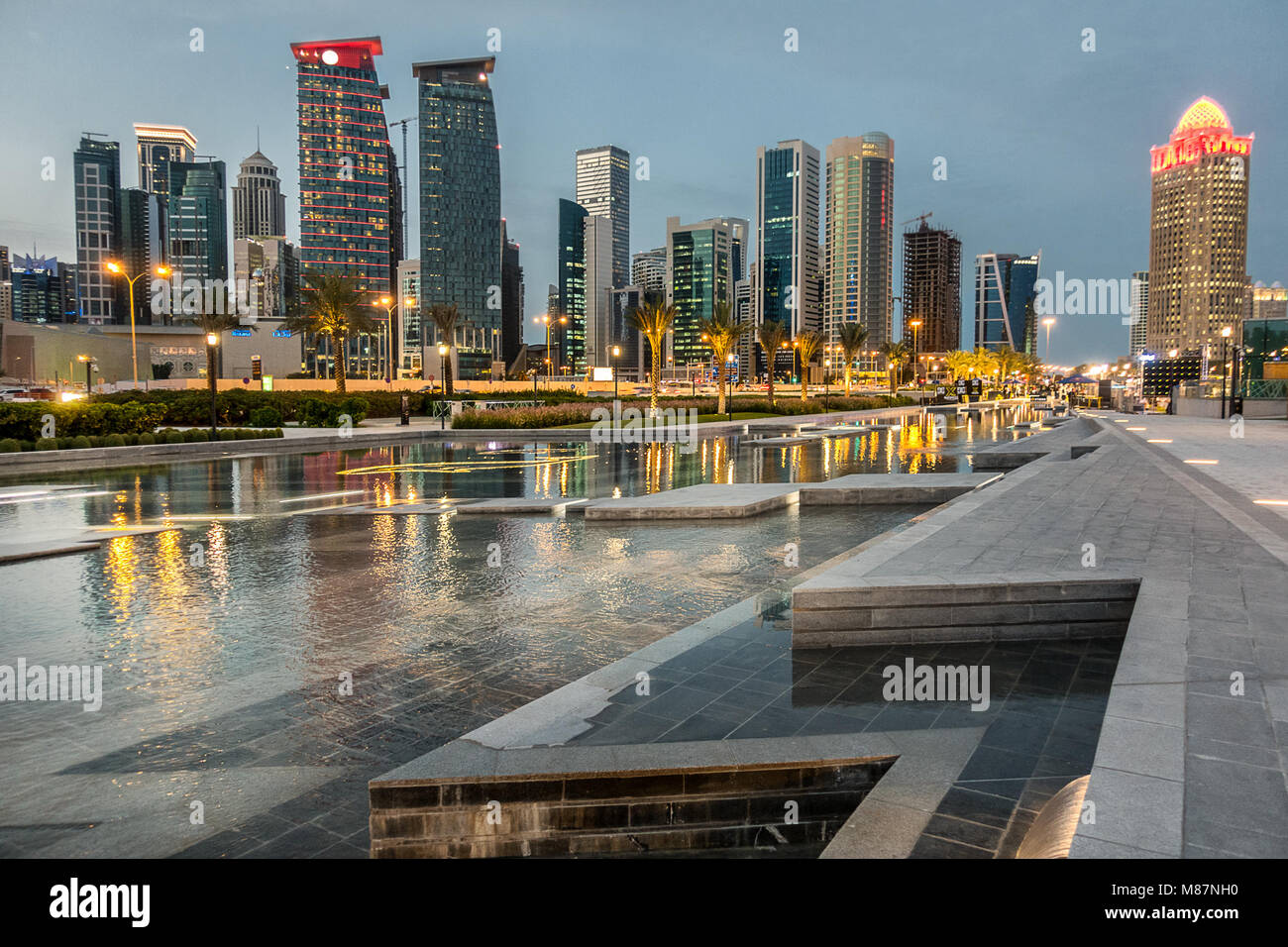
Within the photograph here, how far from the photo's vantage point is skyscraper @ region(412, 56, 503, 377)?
194 metres

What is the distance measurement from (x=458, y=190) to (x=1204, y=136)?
594 feet

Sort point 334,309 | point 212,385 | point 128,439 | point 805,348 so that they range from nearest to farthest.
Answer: point 128,439 < point 212,385 < point 334,309 < point 805,348

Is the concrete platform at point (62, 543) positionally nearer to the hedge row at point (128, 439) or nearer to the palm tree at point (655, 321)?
the hedge row at point (128, 439)

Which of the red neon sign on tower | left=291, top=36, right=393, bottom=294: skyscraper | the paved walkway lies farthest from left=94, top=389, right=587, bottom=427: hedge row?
the red neon sign on tower

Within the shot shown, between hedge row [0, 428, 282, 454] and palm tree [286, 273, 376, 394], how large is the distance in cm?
2327

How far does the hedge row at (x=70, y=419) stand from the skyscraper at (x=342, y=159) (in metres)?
151

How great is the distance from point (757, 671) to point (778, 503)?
8395 millimetres

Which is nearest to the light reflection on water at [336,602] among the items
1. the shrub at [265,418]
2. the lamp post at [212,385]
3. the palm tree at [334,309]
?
the lamp post at [212,385]

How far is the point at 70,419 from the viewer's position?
2531 cm

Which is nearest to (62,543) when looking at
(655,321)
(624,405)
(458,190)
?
(624,405)

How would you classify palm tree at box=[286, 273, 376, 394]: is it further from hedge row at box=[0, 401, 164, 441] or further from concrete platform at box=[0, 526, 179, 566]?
concrete platform at box=[0, 526, 179, 566]

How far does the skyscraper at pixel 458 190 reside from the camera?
193500 millimetres

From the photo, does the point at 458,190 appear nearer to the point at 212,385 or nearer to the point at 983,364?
the point at 983,364
